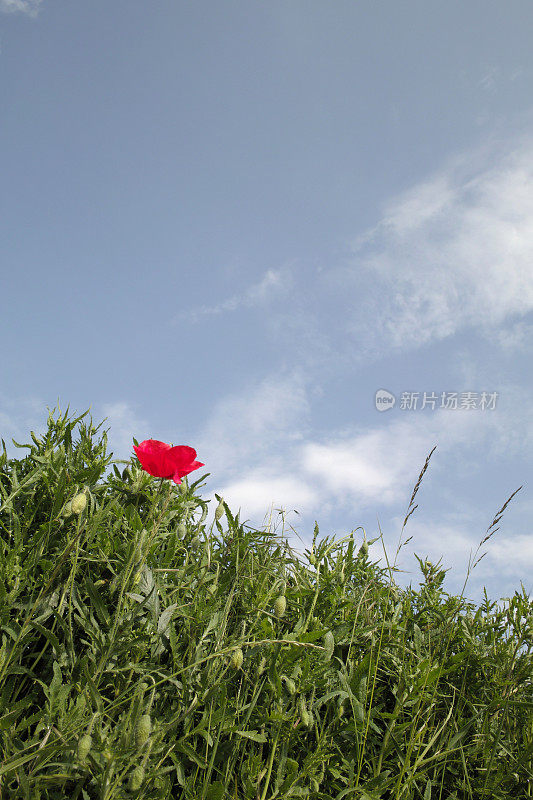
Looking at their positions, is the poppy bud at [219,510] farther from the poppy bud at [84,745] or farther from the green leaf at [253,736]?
the poppy bud at [84,745]

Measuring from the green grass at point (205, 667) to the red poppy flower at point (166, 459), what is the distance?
8 cm

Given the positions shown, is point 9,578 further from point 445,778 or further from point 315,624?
point 445,778

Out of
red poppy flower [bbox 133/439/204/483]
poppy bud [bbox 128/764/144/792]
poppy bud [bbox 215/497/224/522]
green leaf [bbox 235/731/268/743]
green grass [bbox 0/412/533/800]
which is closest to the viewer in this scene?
poppy bud [bbox 128/764/144/792]

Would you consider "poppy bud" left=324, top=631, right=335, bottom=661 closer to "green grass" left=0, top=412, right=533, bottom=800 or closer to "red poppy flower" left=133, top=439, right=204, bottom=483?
"green grass" left=0, top=412, right=533, bottom=800

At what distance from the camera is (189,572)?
193 cm

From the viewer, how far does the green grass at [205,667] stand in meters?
1.46

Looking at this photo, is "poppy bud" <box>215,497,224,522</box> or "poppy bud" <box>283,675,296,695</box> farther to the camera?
"poppy bud" <box>215,497,224,522</box>

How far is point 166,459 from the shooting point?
170 centimetres

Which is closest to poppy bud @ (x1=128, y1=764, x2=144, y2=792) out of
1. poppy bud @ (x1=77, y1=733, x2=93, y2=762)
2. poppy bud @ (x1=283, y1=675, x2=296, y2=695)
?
poppy bud @ (x1=77, y1=733, x2=93, y2=762)

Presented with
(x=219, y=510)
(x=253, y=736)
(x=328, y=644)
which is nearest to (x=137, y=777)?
(x=253, y=736)

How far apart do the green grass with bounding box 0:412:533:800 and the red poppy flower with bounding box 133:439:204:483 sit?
0.08 metres

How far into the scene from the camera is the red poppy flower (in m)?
1.70

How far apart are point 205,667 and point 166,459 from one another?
605mm

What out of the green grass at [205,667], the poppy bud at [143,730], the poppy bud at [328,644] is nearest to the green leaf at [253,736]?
the green grass at [205,667]
